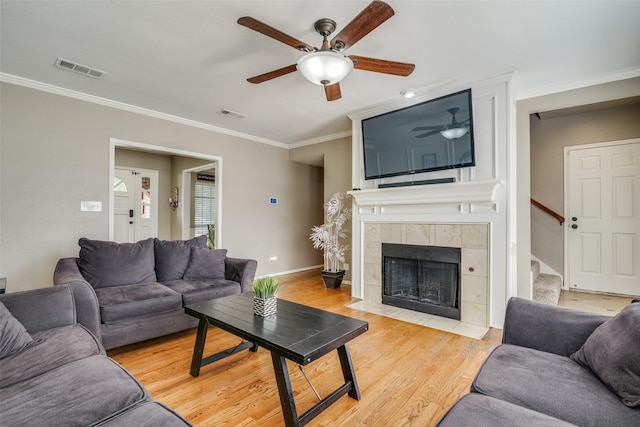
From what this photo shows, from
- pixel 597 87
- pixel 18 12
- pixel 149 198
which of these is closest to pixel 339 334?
pixel 18 12

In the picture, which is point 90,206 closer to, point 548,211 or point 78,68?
point 78,68

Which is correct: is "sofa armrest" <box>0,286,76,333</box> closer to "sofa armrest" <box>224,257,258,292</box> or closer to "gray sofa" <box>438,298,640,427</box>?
"sofa armrest" <box>224,257,258,292</box>

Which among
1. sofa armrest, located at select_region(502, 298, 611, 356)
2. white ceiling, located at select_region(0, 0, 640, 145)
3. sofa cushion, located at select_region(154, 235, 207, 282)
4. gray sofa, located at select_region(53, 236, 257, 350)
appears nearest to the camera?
sofa armrest, located at select_region(502, 298, 611, 356)

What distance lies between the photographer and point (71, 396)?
116 cm

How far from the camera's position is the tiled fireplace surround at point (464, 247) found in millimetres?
3148

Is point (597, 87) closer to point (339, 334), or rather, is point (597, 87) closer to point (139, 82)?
point (339, 334)

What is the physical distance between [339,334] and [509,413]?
878mm

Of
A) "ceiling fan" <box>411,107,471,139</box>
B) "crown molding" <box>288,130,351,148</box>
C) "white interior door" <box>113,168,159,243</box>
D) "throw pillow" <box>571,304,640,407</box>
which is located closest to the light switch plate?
"white interior door" <box>113,168,159,243</box>

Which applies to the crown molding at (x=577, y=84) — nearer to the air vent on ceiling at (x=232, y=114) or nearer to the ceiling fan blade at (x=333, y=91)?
the ceiling fan blade at (x=333, y=91)

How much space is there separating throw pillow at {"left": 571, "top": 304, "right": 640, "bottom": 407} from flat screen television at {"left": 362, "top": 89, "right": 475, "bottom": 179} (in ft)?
6.86

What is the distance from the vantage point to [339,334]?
1.73 m

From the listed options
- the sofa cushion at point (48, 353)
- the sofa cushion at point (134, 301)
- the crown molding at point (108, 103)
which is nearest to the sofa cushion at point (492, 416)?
the sofa cushion at point (48, 353)

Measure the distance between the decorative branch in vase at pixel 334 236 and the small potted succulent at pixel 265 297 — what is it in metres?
2.72

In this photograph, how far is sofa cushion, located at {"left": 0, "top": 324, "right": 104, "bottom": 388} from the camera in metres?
1.36
